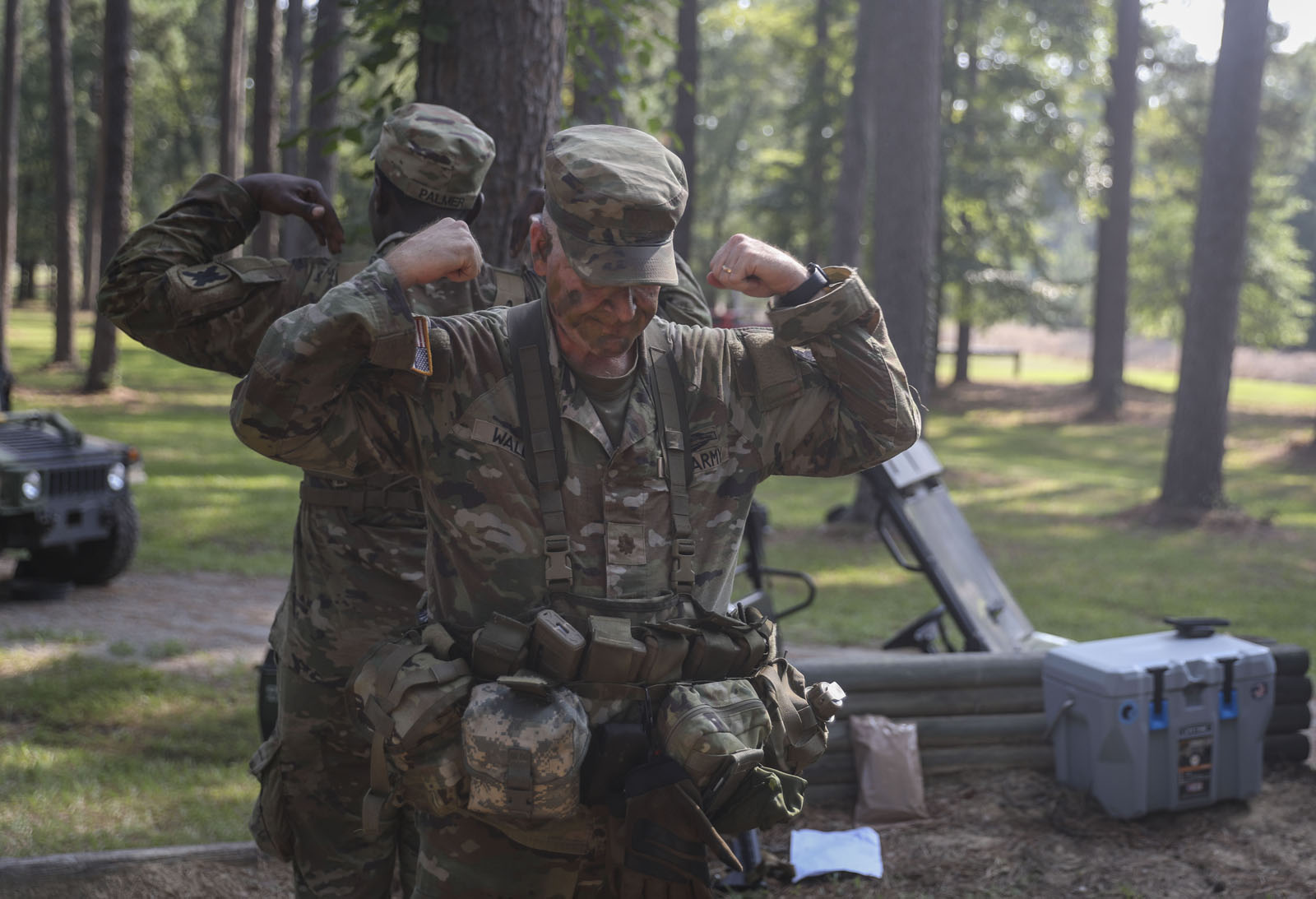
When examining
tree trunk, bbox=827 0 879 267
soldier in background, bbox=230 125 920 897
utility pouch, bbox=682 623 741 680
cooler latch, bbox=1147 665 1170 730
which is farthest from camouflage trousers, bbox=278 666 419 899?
Result: tree trunk, bbox=827 0 879 267

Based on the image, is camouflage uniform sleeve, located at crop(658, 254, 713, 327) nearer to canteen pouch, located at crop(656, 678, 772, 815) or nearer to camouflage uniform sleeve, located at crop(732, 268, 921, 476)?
camouflage uniform sleeve, located at crop(732, 268, 921, 476)

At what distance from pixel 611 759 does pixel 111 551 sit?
7709mm

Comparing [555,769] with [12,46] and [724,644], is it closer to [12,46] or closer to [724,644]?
[724,644]

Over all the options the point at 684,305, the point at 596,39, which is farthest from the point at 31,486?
the point at 684,305

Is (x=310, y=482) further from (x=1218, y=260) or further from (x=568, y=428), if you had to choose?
(x=1218, y=260)

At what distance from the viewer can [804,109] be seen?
27.4 m

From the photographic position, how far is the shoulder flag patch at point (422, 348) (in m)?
2.46

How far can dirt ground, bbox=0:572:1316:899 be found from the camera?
425 centimetres

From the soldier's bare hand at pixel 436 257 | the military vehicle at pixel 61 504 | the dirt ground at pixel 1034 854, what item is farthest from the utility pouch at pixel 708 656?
the military vehicle at pixel 61 504

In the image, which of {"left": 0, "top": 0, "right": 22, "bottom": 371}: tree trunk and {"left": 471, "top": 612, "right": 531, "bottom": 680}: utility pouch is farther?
{"left": 0, "top": 0, "right": 22, "bottom": 371}: tree trunk

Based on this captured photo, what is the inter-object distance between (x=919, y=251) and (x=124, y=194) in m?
14.3

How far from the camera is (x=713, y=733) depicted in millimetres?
2455

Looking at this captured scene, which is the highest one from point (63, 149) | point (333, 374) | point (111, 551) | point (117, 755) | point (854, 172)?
point (63, 149)

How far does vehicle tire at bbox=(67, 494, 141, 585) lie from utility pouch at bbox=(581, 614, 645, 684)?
7461 millimetres
